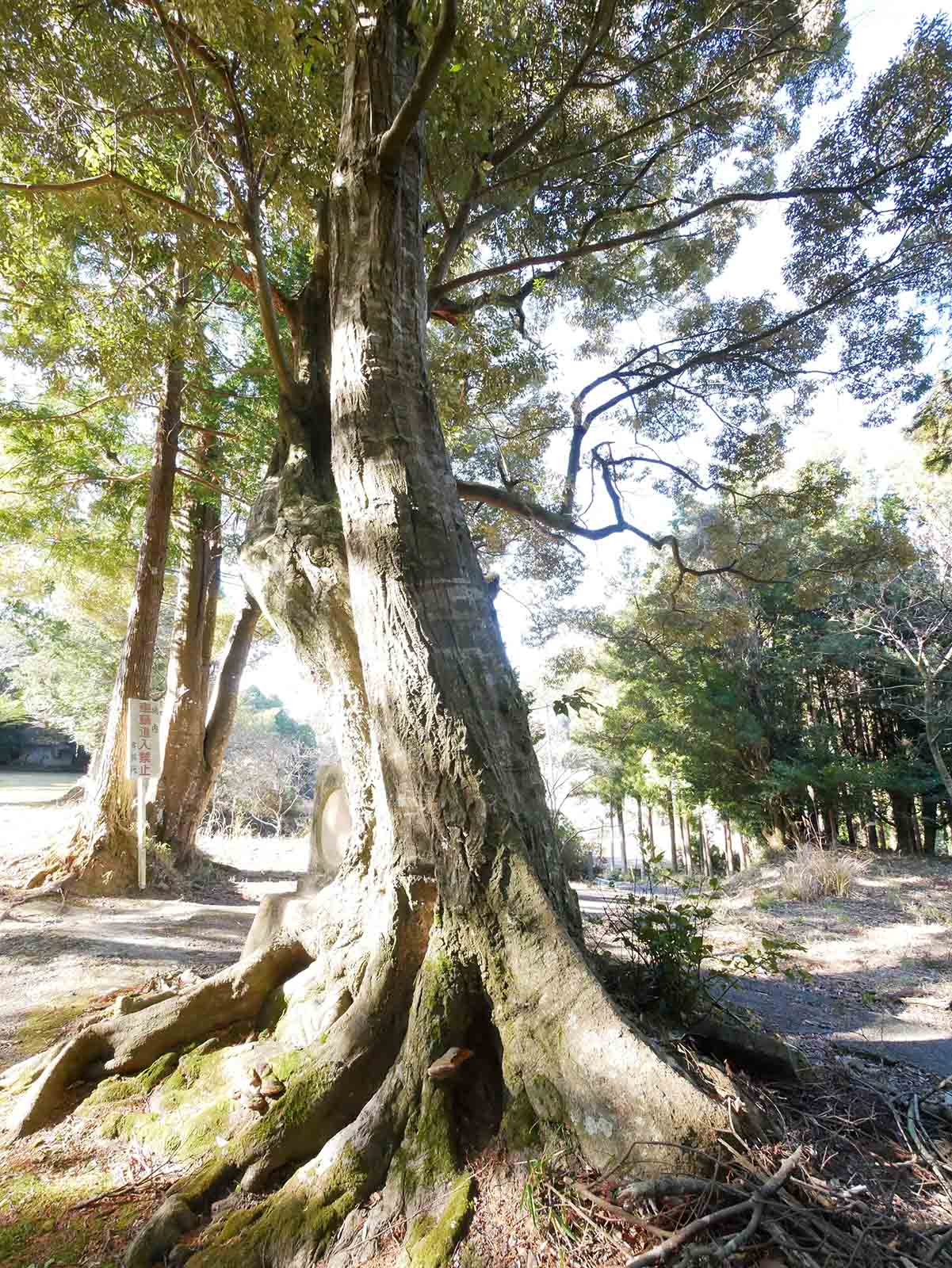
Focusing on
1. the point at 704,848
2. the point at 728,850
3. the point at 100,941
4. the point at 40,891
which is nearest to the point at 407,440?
the point at 100,941

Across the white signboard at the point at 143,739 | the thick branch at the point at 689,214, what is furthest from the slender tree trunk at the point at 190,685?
the thick branch at the point at 689,214

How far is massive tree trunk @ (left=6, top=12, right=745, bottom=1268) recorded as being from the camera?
1.47 meters

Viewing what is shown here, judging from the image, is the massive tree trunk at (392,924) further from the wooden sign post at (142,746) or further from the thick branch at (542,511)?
the wooden sign post at (142,746)

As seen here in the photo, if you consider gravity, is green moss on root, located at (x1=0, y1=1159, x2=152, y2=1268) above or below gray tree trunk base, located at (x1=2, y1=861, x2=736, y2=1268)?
below

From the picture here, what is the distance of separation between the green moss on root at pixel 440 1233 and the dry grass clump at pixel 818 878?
701 cm

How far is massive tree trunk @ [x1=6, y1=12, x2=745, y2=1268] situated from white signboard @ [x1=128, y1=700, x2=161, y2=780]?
3.28m

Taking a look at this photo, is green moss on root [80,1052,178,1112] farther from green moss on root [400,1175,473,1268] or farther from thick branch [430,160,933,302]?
thick branch [430,160,933,302]

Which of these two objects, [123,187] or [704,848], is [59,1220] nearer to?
[123,187]

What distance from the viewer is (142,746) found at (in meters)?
5.55

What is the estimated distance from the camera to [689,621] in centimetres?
901

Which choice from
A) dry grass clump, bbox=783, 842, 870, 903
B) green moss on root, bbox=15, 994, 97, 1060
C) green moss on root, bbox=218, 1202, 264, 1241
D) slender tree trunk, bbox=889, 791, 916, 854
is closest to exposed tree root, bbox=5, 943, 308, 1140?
green moss on root, bbox=15, 994, 97, 1060

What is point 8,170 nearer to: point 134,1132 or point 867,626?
point 134,1132

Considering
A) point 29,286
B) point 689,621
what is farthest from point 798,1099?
point 689,621

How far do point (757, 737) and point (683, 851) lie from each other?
Result: 7.78 m
